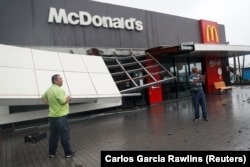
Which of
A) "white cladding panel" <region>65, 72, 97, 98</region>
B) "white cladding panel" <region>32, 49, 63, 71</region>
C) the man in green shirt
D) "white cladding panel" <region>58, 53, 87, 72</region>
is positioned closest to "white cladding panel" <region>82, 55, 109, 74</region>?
"white cladding panel" <region>58, 53, 87, 72</region>

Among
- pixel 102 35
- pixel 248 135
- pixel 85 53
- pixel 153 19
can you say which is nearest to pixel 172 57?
pixel 153 19

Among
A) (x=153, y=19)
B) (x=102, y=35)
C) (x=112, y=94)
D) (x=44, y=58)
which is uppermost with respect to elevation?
(x=153, y=19)

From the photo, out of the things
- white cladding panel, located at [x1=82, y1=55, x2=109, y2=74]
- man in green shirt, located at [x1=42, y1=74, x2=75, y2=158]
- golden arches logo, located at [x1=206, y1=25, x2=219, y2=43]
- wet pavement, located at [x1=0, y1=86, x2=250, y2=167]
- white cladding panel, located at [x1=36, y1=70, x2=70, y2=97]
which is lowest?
wet pavement, located at [x1=0, y1=86, x2=250, y2=167]

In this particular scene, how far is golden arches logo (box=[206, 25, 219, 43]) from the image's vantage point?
21.2 m

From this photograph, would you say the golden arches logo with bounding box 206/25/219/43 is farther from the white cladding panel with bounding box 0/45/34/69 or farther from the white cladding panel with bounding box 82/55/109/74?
the white cladding panel with bounding box 0/45/34/69

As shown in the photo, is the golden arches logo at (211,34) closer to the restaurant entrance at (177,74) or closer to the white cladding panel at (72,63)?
the restaurant entrance at (177,74)

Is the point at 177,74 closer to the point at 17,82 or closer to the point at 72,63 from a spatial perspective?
the point at 72,63

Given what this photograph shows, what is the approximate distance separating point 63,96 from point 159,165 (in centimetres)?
274

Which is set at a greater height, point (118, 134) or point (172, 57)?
point (172, 57)

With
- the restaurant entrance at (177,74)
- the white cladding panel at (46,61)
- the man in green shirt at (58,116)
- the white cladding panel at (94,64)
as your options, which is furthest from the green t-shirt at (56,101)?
the restaurant entrance at (177,74)

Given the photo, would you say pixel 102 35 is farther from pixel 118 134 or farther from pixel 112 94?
pixel 118 134

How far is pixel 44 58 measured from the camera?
10570mm

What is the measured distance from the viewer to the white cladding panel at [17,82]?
27.4 feet

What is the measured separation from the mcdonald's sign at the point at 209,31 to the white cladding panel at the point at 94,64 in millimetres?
10789
